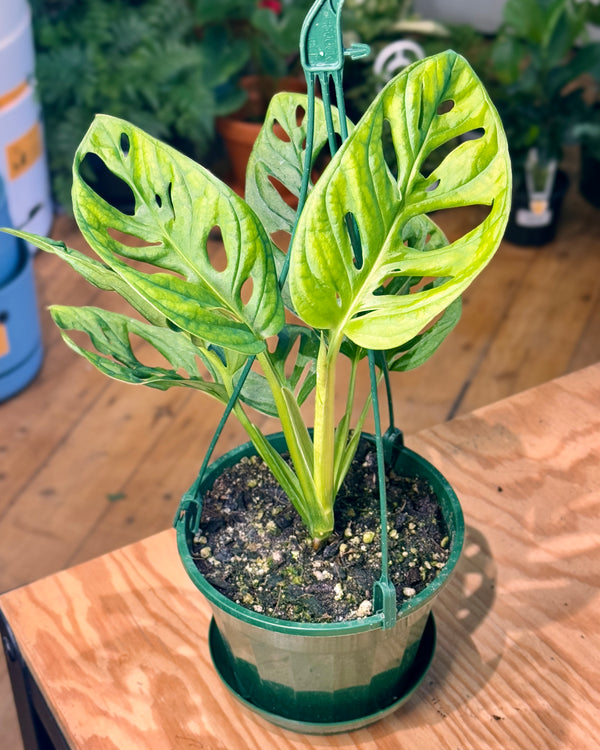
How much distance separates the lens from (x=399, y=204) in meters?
0.54

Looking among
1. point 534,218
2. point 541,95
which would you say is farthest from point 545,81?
point 534,218

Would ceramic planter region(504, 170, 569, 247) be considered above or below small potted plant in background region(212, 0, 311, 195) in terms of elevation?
below

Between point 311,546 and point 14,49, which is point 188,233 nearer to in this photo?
point 311,546

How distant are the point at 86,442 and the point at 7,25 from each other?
0.81m

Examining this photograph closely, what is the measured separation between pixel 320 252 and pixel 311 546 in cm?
24

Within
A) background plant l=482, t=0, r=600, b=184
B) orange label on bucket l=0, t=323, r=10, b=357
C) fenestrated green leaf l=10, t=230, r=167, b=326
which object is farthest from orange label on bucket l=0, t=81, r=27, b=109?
fenestrated green leaf l=10, t=230, r=167, b=326

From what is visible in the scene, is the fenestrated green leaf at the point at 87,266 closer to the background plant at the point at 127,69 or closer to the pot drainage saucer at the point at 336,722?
the pot drainage saucer at the point at 336,722

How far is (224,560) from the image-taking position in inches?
25.7

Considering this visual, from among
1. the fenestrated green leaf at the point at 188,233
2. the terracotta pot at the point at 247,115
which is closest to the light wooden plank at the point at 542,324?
the terracotta pot at the point at 247,115

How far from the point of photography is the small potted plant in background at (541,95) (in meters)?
1.99

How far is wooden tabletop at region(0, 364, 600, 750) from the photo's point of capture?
679 mm

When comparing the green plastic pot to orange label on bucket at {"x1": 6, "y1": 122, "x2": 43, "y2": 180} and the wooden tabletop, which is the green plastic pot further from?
orange label on bucket at {"x1": 6, "y1": 122, "x2": 43, "y2": 180}

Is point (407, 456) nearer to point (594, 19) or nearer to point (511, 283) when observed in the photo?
point (511, 283)

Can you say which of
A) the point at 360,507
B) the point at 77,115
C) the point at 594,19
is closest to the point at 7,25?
the point at 77,115
